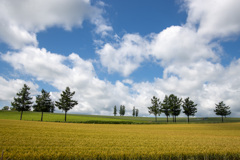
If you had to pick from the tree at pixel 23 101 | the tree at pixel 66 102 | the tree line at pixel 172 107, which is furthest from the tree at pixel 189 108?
the tree at pixel 23 101

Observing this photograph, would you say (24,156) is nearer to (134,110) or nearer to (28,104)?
(28,104)

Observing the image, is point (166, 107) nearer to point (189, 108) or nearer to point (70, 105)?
point (189, 108)

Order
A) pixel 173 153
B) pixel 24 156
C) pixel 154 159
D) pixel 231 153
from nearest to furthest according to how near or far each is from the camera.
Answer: pixel 24 156
pixel 154 159
pixel 173 153
pixel 231 153

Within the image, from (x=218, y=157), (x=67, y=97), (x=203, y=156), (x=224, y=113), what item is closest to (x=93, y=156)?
(x=203, y=156)

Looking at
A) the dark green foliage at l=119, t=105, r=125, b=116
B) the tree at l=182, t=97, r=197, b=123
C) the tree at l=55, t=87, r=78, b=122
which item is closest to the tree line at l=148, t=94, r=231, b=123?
the tree at l=182, t=97, r=197, b=123

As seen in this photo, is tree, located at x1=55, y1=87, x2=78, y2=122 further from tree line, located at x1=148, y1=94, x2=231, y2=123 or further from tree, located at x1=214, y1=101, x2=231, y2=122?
tree, located at x1=214, y1=101, x2=231, y2=122

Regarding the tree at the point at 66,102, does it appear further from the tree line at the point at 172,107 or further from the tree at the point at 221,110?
the tree at the point at 221,110

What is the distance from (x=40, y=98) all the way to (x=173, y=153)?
2595 inches

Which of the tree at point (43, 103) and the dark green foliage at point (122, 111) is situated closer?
the tree at point (43, 103)

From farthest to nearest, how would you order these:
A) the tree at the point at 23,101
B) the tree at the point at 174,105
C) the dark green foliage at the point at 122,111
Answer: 1. the dark green foliage at the point at 122,111
2. the tree at the point at 174,105
3. the tree at the point at 23,101

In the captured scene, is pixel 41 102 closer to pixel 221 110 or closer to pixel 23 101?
pixel 23 101

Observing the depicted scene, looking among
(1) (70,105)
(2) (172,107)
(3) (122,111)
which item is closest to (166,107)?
(2) (172,107)

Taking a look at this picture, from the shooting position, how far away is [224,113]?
270 feet

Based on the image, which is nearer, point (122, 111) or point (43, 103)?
point (43, 103)
